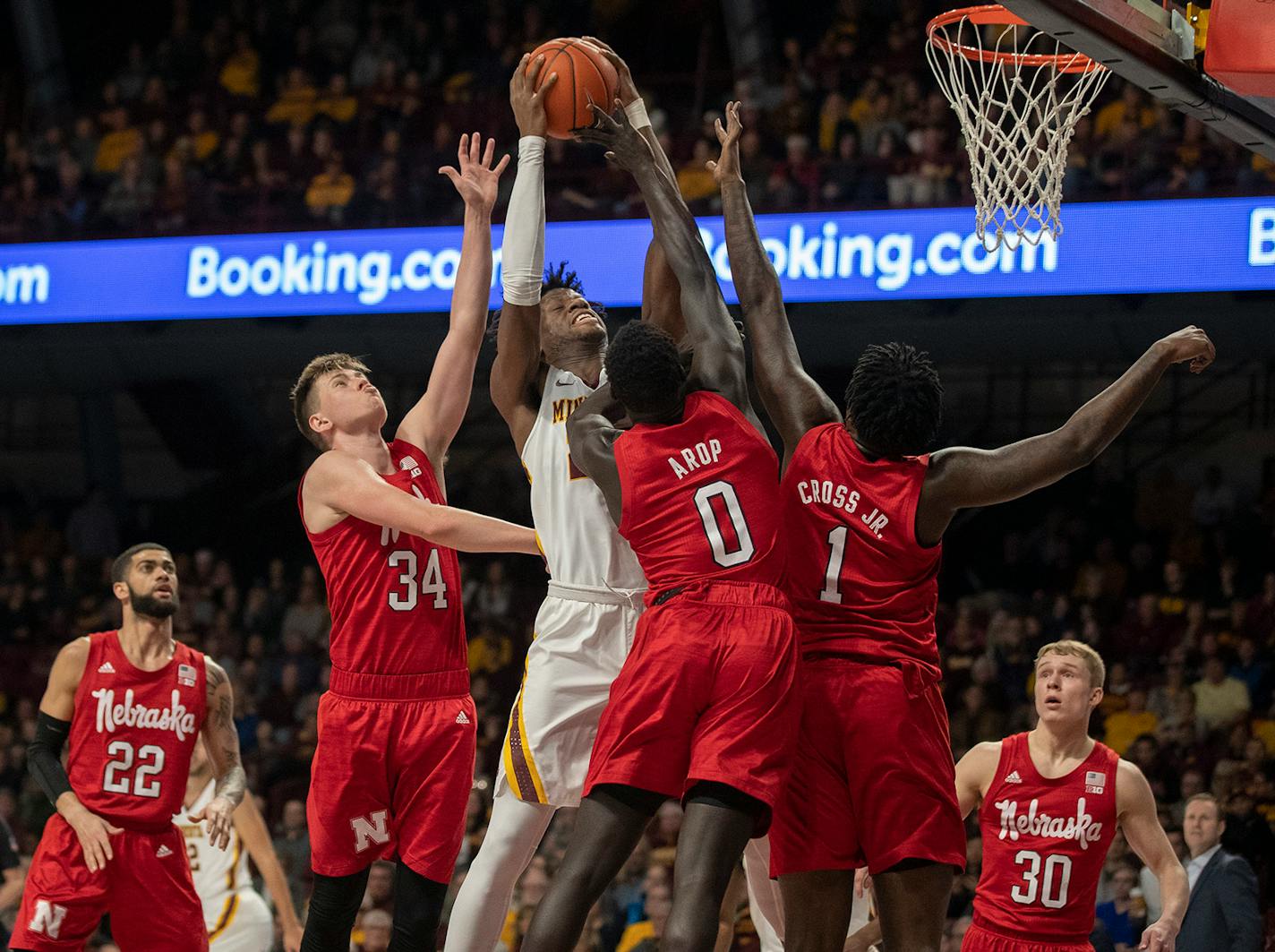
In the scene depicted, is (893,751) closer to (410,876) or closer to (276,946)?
(410,876)

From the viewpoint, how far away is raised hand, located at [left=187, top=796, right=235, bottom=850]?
5.89m

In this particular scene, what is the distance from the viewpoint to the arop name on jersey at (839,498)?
436 centimetres

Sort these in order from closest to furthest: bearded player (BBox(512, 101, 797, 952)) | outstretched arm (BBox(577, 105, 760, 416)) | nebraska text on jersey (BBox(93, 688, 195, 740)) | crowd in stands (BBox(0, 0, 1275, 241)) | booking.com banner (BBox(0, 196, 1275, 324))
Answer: bearded player (BBox(512, 101, 797, 952)) < outstretched arm (BBox(577, 105, 760, 416)) < nebraska text on jersey (BBox(93, 688, 195, 740)) < booking.com banner (BBox(0, 196, 1275, 324)) < crowd in stands (BBox(0, 0, 1275, 241))

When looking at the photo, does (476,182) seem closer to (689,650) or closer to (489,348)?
Result: (689,650)

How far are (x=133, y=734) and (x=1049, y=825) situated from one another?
3.31 meters

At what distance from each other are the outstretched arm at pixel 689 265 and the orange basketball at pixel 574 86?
47 mm

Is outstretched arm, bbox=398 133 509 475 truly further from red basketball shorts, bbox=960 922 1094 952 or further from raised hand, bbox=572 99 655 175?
red basketball shorts, bbox=960 922 1094 952

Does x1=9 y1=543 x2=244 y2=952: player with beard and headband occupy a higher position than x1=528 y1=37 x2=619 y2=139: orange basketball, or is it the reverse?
x1=528 y1=37 x2=619 y2=139: orange basketball

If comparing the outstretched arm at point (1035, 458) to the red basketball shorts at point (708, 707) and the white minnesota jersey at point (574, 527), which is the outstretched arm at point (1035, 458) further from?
the white minnesota jersey at point (574, 527)

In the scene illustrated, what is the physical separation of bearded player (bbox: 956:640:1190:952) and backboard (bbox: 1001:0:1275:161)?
1.86 meters

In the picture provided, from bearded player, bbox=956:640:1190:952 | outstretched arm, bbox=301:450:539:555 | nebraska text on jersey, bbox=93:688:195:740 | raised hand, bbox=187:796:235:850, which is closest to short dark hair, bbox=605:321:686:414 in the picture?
outstretched arm, bbox=301:450:539:555

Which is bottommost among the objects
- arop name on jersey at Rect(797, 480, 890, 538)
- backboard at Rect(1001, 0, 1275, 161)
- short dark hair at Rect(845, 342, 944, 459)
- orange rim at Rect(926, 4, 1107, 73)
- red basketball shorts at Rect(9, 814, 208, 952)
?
red basketball shorts at Rect(9, 814, 208, 952)

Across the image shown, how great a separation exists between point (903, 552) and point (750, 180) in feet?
31.3

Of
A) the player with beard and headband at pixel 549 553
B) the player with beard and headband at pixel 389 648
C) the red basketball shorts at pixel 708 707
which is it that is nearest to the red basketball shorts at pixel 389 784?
the player with beard and headband at pixel 389 648
